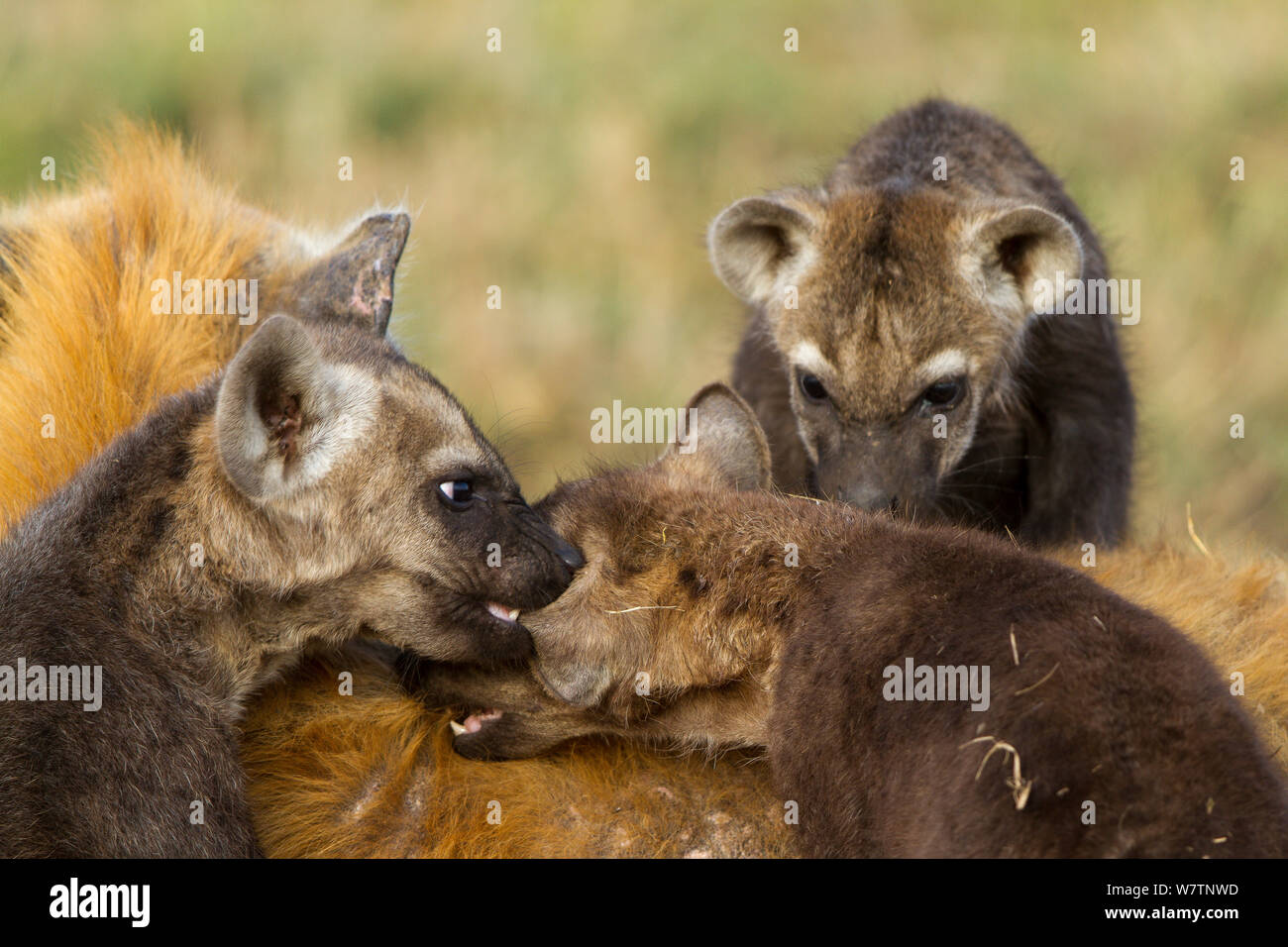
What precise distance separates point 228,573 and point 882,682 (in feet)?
5.35

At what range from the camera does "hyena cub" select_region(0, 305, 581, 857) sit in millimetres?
3703

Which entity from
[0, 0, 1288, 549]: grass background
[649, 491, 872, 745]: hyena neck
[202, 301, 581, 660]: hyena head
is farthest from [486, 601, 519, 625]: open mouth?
[0, 0, 1288, 549]: grass background

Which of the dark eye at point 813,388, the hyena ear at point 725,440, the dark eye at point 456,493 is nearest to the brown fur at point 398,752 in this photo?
the dark eye at point 456,493

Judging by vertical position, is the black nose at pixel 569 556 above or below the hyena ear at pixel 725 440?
below

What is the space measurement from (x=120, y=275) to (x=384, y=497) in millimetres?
1246

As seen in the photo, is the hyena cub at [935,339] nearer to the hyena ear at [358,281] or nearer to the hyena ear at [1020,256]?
the hyena ear at [1020,256]

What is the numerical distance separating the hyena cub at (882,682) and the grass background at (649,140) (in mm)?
4614

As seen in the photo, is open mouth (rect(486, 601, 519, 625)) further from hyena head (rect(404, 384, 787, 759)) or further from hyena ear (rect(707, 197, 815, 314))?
hyena ear (rect(707, 197, 815, 314))

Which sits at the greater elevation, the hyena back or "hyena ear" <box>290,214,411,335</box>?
"hyena ear" <box>290,214,411,335</box>

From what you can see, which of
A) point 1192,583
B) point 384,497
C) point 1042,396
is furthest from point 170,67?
point 1192,583

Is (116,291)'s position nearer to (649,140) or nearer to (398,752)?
(398,752)

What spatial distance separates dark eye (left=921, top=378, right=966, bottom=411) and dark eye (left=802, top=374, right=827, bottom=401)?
374mm

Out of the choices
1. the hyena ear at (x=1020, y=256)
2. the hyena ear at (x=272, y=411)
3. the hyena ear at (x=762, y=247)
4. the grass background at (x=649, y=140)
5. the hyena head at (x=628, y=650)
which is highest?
the grass background at (x=649, y=140)

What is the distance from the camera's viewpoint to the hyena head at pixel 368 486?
4105 millimetres
